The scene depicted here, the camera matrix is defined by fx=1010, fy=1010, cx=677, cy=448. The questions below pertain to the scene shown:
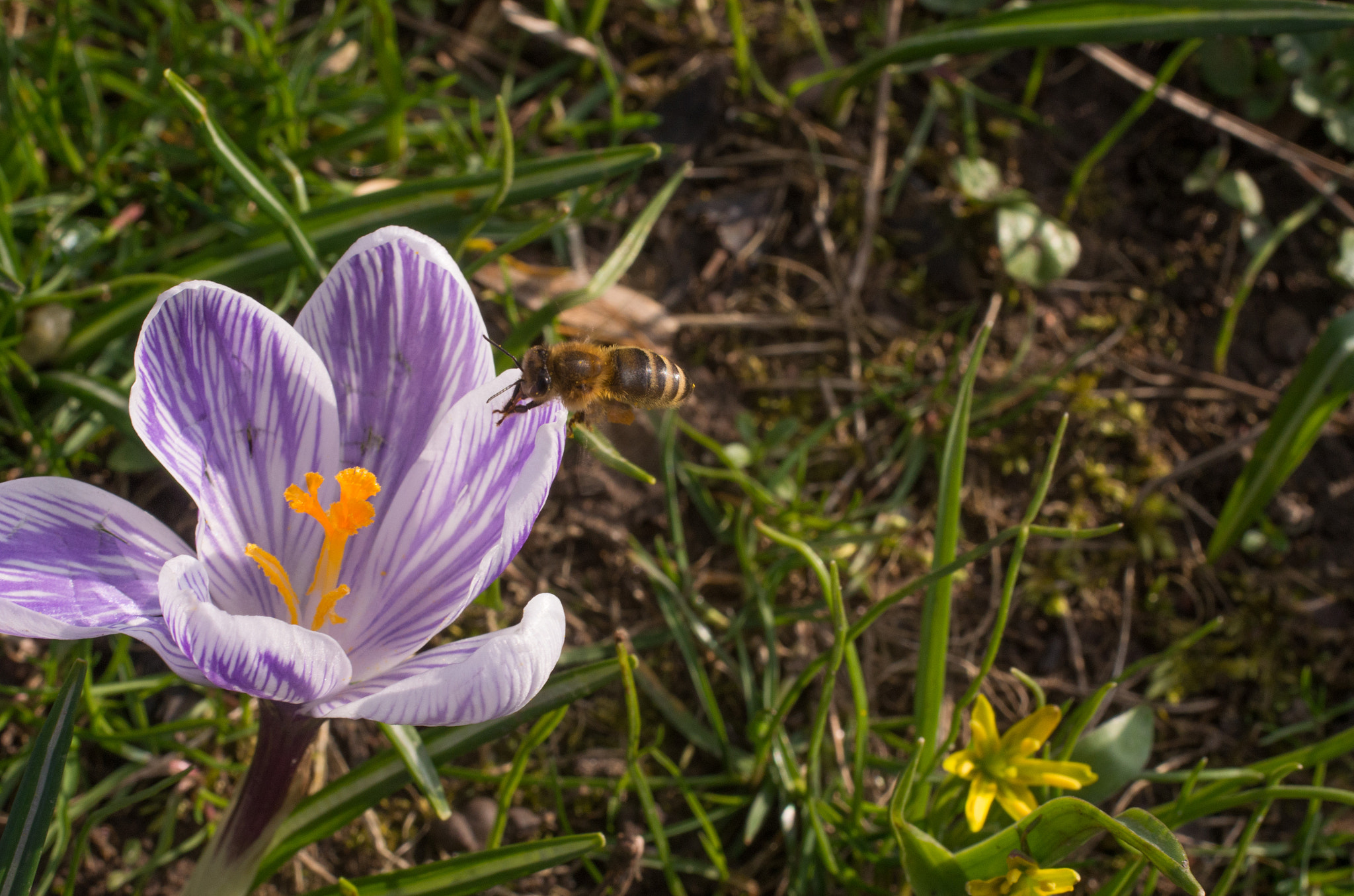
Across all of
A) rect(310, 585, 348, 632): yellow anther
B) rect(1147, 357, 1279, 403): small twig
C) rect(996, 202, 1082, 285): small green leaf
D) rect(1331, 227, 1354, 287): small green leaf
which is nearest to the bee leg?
rect(310, 585, 348, 632): yellow anther

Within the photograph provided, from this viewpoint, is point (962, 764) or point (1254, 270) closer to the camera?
point (962, 764)

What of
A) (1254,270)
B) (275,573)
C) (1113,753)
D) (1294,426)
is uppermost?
(275,573)

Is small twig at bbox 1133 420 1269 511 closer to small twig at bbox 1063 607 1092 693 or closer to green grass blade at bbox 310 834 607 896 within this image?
small twig at bbox 1063 607 1092 693

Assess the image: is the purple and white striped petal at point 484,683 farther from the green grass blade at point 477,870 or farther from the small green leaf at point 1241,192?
the small green leaf at point 1241,192

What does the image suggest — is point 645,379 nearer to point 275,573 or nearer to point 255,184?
point 275,573

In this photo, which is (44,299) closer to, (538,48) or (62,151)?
(62,151)

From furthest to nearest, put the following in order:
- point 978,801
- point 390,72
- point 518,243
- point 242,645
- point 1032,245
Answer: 1. point 1032,245
2. point 390,72
3. point 518,243
4. point 978,801
5. point 242,645

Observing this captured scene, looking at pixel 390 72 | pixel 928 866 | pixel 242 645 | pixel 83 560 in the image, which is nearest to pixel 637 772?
pixel 928 866
